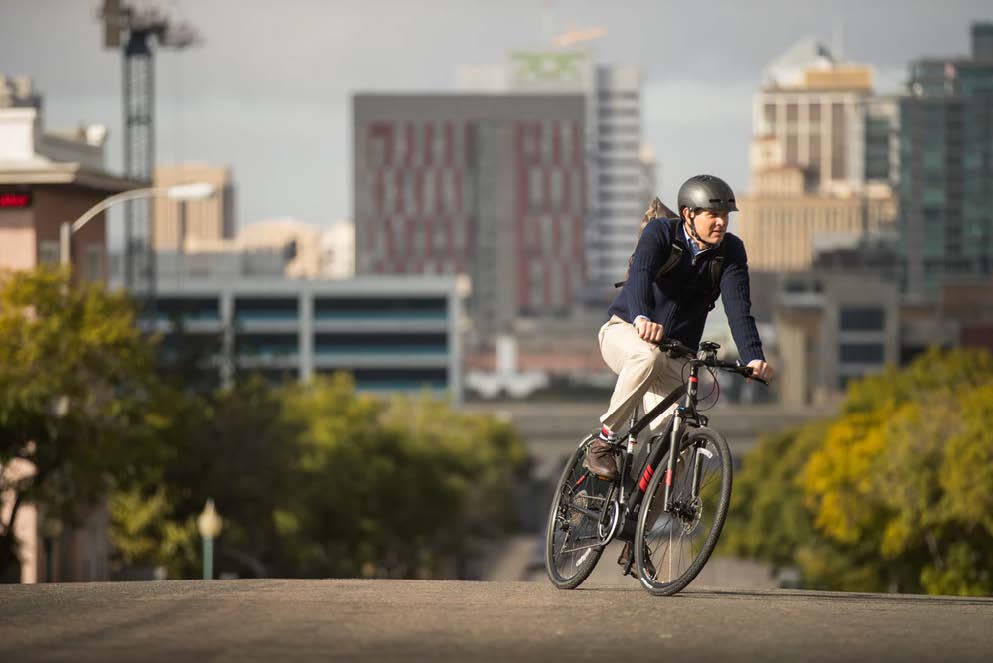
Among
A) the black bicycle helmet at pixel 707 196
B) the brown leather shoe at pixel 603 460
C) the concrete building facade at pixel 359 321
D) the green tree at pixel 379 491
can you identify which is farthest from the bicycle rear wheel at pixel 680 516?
the concrete building facade at pixel 359 321

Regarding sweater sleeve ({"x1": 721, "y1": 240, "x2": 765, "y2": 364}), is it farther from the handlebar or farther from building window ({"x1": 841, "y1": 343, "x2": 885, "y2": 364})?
building window ({"x1": 841, "y1": 343, "x2": 885, "y2": 364})

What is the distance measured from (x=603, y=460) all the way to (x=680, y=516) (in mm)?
612

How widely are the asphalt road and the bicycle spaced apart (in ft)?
0.70

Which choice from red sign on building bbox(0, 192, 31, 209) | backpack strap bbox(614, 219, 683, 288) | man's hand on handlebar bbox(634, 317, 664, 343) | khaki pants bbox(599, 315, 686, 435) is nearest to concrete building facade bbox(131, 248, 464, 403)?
red sign on building bbox(0, 192, 31, 209)

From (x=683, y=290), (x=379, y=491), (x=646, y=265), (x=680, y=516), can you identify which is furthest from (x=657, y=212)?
(x=379, y=491)

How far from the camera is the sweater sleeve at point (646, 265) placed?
34.5 feet

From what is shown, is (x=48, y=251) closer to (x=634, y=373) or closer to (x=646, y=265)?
(x=634, y=373)

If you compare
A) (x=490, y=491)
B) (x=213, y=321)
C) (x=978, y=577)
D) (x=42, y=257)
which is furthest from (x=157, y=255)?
(x=978, y=577)

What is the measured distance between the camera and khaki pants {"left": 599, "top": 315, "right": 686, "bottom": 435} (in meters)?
10.8

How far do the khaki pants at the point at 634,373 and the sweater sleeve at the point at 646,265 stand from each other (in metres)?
0.24

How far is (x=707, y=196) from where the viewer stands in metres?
10.4

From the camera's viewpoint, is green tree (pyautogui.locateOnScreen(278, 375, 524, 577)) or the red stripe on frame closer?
the red stripe on frame

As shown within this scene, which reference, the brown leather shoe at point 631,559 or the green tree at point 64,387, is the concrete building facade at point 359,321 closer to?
the green tree at point 64,387

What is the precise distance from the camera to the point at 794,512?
7862 cm
